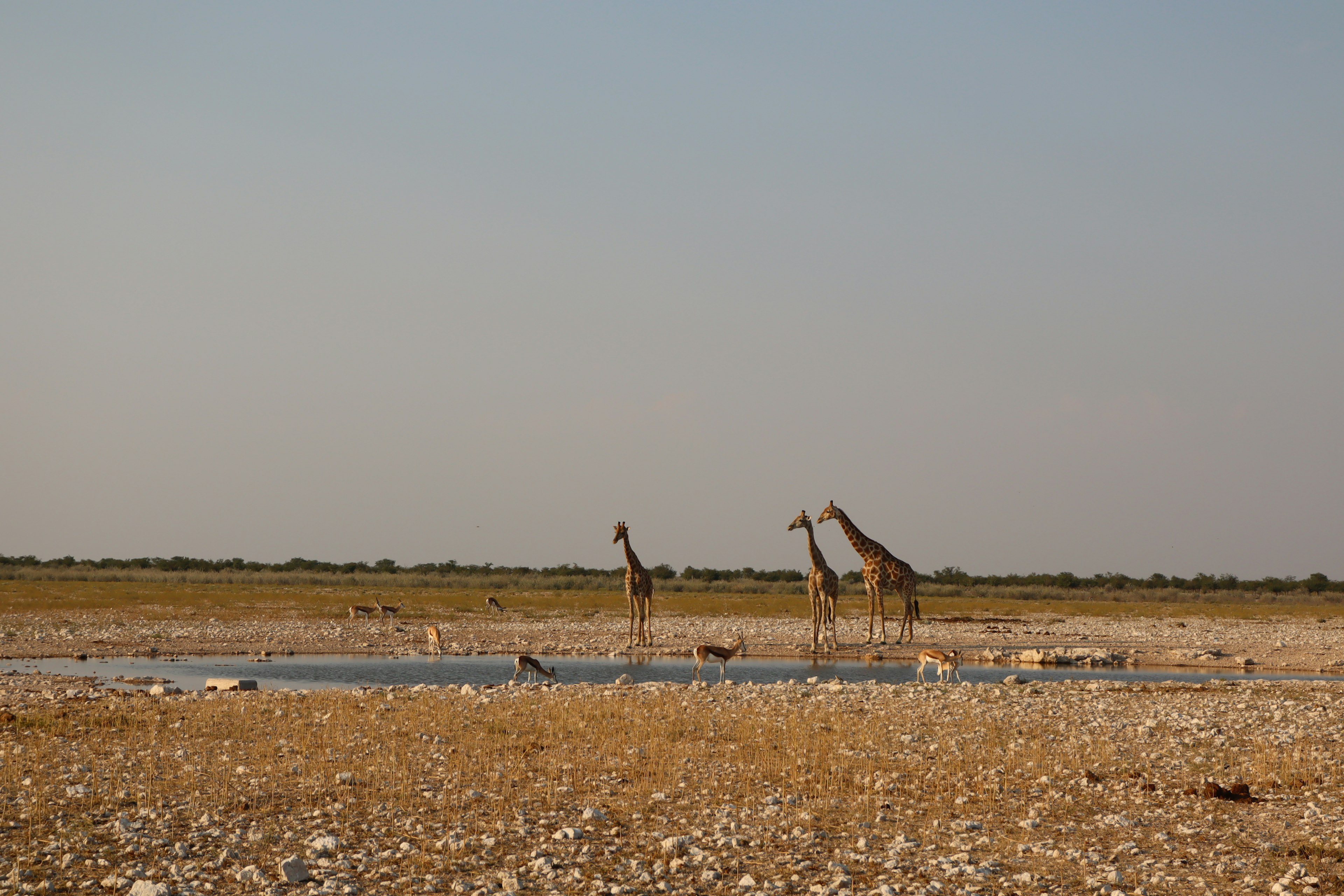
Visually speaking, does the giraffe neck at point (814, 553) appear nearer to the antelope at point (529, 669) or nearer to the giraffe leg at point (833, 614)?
the giraffe leg at point (833, 614)

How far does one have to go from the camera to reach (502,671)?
91.5 feet

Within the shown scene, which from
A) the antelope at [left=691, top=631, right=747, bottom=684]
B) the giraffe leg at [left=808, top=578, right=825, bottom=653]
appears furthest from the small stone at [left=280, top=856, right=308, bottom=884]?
the giraffe leg at [left=808, top=578, right=825, bottom=653]

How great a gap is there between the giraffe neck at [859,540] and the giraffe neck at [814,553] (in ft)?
7.55

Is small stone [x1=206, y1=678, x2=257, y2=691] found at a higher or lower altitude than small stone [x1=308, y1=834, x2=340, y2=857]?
lower

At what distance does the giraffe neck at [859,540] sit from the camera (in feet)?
122

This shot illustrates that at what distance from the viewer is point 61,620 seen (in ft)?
137

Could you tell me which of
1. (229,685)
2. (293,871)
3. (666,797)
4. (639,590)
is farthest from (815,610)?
(293,871)

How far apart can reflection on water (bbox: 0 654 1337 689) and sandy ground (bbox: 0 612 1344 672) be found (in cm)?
125

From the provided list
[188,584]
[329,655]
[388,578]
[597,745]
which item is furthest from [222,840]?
[388,578]

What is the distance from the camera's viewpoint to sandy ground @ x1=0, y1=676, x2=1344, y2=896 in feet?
30.9

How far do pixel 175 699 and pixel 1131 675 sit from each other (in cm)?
2138

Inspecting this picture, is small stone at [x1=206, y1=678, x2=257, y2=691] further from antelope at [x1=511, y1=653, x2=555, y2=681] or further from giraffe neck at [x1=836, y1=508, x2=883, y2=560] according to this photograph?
giraffe neck at [x1=836, y1=508, x2=883, y2=560]

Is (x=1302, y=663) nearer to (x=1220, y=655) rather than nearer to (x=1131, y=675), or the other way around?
(x=1220, y=655)

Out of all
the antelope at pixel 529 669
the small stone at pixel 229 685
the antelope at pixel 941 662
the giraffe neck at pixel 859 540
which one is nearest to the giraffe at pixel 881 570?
the giraffe neck at pixel 859 540
